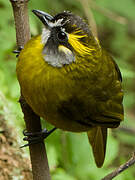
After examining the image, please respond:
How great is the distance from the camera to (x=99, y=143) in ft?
10.9

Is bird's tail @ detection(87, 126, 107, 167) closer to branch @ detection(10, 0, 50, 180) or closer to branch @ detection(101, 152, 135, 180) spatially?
branch @ detection(10, 0, 50, 180)

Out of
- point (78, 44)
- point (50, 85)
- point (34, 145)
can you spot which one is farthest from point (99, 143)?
point (78, 44)

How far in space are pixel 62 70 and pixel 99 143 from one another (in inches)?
43.3

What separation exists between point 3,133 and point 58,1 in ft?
8.46

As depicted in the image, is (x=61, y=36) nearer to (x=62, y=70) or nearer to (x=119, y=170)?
(x=62, y=70)

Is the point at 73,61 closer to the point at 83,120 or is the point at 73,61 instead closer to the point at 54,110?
the point at 54,110

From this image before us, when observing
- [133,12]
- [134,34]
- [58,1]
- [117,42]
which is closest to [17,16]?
[58,1]

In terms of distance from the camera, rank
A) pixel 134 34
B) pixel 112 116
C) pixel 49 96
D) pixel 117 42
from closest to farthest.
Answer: pixel 49 96 < pixel 112 116 < pixel 117 42 < pixel 134 34

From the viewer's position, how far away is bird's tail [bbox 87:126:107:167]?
10.7ft

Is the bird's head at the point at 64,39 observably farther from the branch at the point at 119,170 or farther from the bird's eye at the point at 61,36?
the branch at the point at 119,170

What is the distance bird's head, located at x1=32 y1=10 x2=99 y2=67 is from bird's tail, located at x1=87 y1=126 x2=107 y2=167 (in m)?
1.04

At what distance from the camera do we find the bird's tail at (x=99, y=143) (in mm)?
3275

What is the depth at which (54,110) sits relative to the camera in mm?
2510

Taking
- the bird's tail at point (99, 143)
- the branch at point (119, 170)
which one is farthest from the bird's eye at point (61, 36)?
the bird's tail at point (99, 143)
